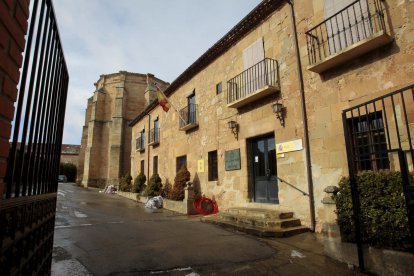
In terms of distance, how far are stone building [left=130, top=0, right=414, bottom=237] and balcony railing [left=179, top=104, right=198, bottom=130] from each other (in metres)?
0.17

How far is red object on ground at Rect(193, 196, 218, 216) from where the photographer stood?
1126 centimetres

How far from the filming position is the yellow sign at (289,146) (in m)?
7.76

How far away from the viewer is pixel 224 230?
Answer: 7676 millimetres

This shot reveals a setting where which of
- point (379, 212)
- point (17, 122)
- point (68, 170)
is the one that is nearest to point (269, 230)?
point (379, 212)

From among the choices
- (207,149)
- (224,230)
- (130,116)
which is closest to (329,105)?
(224,230)

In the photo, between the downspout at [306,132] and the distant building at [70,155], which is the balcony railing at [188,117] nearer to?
the downspout at [306,132]

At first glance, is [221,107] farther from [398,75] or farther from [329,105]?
[398,75]

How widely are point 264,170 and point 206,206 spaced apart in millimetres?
3315

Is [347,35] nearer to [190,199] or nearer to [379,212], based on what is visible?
[379,212]

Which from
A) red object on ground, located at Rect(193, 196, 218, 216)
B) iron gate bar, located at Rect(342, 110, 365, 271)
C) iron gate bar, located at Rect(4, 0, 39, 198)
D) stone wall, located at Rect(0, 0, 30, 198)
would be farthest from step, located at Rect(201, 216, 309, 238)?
stone wall, located at Rect(0, 0, 30, 198)

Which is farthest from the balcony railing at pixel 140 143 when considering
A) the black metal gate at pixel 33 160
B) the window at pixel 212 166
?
the black metal gate at pixel 33 160

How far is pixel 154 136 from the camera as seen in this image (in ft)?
62.0

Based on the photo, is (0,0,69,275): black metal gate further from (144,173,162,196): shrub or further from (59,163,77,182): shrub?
(59,163,77,182): shrub

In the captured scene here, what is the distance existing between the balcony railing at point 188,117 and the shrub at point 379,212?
364 inches
